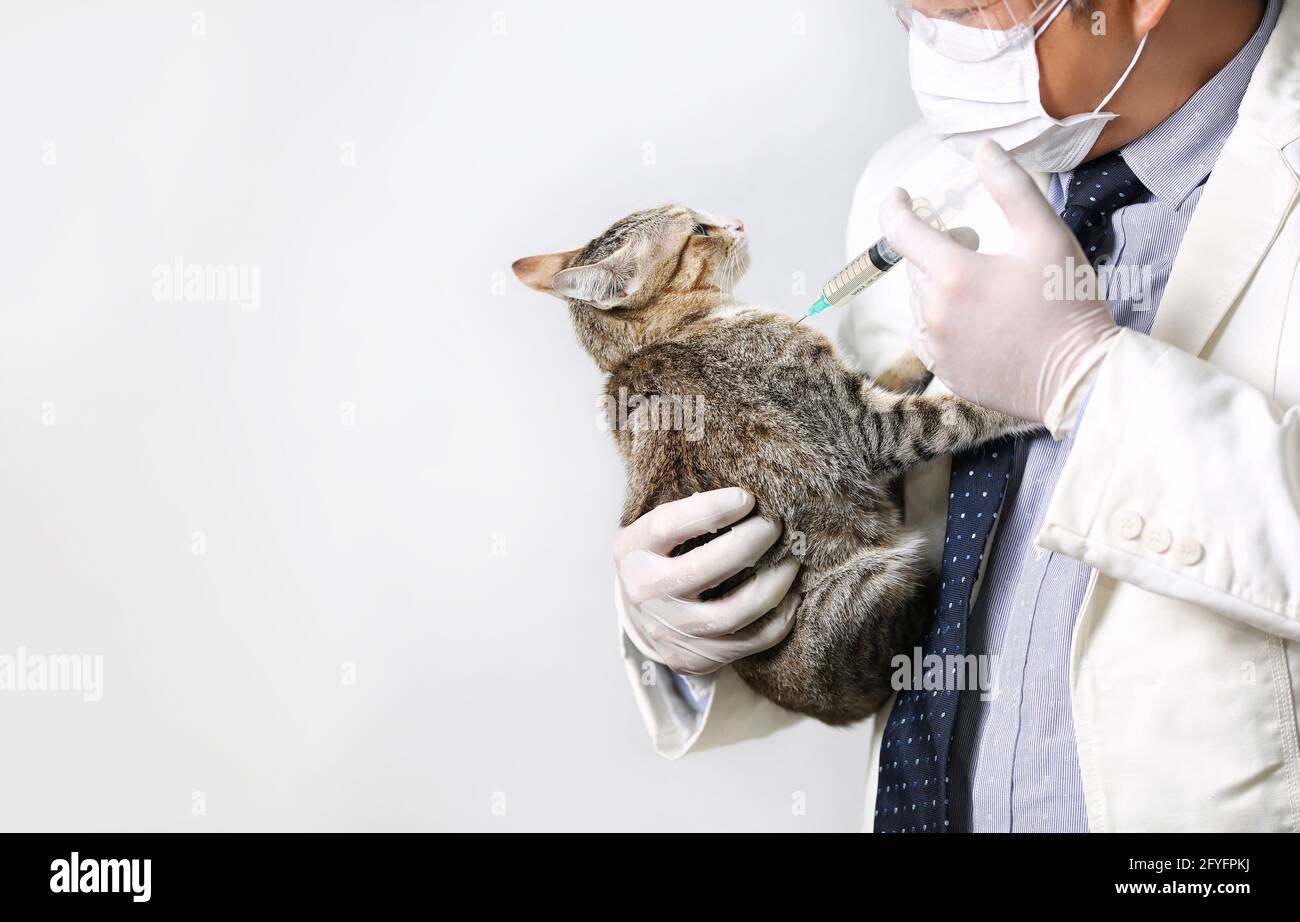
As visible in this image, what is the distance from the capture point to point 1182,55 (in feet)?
4.58

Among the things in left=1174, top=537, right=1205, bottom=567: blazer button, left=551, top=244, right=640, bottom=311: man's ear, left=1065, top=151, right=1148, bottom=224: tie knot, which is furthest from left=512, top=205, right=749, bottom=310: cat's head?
left=1174, top=537, right=1205, bottom=567: blazer button

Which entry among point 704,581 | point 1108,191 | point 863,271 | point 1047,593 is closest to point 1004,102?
point 1108,191

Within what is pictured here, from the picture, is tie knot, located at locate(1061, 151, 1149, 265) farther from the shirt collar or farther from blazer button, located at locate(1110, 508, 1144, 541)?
blazer button, located at locate(1110, 508, 1144, 541)

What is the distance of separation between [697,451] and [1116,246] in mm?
658

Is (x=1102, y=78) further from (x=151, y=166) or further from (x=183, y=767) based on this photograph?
(x=183, y=767)

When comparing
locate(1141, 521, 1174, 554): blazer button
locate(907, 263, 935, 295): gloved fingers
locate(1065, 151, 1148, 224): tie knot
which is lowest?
locate(1141, 521, 1174, 554): blazer button

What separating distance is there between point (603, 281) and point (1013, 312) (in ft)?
2.49

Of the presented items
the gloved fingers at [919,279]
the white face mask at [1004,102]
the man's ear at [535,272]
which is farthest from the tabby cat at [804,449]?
the white face mask at [1004,102]

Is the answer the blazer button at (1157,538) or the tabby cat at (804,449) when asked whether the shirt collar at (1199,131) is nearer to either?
the tabby cat at (804,449)

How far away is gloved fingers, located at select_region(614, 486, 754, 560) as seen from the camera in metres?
1.54

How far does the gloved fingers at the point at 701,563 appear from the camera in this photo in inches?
60.4

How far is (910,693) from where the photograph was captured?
1.54 metres

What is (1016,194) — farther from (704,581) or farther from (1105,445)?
(704,581)

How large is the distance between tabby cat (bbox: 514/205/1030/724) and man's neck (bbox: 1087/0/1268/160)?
0.44m
